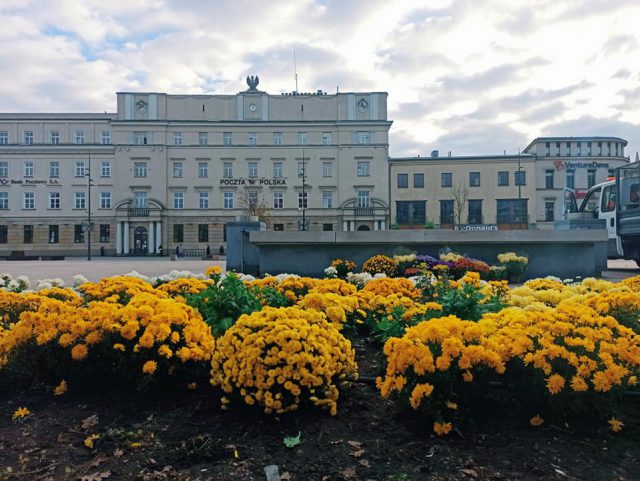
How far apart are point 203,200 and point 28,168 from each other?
68.7 feet

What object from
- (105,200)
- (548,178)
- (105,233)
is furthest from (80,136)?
(548,178)

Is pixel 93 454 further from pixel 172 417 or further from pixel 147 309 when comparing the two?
pixel 147 309

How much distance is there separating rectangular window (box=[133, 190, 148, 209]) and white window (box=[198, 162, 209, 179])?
6568 mm

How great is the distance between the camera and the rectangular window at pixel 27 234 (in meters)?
57.0

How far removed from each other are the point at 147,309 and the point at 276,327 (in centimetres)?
116

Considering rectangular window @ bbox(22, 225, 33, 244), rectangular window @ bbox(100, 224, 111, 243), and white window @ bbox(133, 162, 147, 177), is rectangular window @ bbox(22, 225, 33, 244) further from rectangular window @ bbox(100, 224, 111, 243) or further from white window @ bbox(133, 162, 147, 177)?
white window @ bbox(133, 162, 147, 177)

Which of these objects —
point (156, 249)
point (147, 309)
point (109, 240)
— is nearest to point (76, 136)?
A: point (109, 240)

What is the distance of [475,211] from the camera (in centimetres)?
6131

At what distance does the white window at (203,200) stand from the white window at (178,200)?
6.34 ft

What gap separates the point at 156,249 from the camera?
55844mm

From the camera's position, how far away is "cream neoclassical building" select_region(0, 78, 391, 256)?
56844 millimetres

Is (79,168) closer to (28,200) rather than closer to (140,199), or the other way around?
(28,200)

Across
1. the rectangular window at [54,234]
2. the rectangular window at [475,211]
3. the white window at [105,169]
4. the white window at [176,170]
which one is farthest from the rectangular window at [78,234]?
the rectangular window at [475,211]

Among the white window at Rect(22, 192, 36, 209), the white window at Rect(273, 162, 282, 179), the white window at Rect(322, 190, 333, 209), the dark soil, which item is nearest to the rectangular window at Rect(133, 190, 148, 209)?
the white window at Rect(22, 192, 36, 209)
